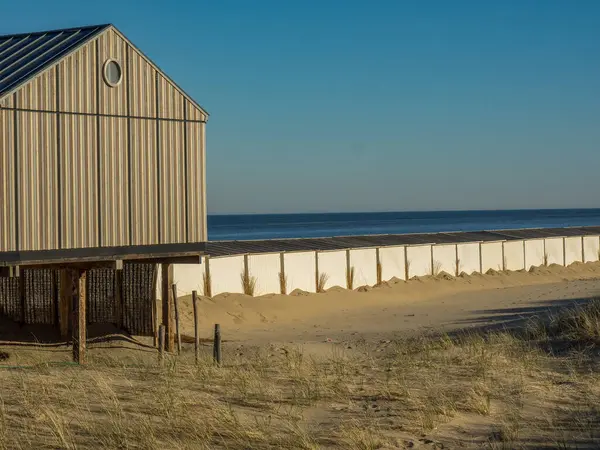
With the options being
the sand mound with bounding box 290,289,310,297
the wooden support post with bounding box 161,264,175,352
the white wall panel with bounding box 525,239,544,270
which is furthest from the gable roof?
the white wall panel with bounding box 525,239,544,270

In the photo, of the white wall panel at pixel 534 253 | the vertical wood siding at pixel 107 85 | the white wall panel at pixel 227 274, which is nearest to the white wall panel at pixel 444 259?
the white wall panel at pixel 534 253

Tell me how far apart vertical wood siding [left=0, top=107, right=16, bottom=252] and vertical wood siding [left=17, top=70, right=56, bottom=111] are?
14.6 inches

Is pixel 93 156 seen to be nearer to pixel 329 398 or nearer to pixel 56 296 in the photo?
pixel 329 398

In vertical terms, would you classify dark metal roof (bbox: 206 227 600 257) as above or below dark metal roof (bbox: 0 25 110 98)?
below

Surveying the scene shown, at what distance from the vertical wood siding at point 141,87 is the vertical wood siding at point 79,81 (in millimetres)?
901

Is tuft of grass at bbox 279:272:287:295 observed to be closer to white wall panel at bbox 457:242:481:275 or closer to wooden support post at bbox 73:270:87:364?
white wall panel at bbox 457:242:481:275

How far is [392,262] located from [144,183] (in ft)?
63.9

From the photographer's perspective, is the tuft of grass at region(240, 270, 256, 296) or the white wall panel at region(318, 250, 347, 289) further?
the white wall panel at region(318, 250, 347, 289)

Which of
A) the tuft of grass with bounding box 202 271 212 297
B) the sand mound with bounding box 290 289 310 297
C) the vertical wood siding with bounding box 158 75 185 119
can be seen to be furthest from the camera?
the sand mound with bounding box 290 289 310 297

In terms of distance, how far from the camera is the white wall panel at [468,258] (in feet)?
133

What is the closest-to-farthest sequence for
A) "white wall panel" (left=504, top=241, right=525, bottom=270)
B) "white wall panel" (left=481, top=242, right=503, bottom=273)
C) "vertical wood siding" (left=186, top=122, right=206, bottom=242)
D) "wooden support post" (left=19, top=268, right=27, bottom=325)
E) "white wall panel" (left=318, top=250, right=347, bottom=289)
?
"vertical wood siding" (left=186, top=122, right=206, bottom=242)
"wooden support post" (left=19, top=268, right=27, bottom=325)
"white wall panel" (left=318, top=250, right=347, bottom=289)
"white wall panel" (left=481, top=242, right=503, bottom=273)
"white wall panel" (left=504, top=241, right=525, bottom=270)

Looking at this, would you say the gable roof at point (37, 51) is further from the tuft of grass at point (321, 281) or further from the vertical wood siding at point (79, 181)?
the tuft of grass at point (321, 281)

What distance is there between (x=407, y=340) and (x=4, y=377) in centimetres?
1023

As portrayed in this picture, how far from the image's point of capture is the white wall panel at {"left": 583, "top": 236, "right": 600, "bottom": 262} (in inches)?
1893
